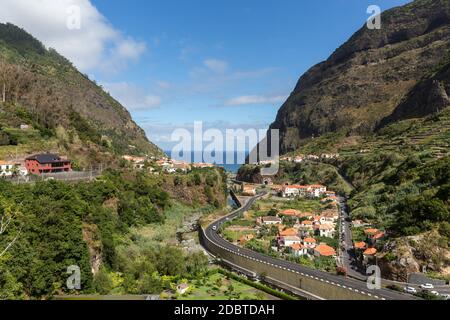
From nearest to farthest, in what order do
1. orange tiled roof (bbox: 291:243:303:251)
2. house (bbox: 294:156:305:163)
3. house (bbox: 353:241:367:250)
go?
1. house (bbox: 353:241:367:250)
2. orange tiled roof (bbox: 291:243:303:251)
3. house (bbox: 294:156:305:163)

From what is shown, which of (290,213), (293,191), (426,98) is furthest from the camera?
(426,98)

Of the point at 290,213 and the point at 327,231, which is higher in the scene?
the point at 290,213

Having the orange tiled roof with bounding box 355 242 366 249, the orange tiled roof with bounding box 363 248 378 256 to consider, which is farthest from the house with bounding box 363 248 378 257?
the orange tiled roof with bounding box 355 242 366 249

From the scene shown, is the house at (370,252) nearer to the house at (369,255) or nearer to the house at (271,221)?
the house at (369,255)

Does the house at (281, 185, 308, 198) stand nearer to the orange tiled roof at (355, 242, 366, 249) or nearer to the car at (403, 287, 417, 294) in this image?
the orange tiled roof at (355, 242, 366, 249)

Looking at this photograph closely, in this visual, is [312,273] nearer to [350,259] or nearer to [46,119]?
[350,259]

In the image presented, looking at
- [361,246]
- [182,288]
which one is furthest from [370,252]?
[182,288]
